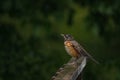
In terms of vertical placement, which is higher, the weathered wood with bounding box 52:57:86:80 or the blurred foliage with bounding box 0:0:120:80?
the weathered wood with bounding box 52:57:86:80

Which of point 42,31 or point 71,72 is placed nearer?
point 71,72

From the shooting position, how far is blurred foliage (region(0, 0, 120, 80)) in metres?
5.93

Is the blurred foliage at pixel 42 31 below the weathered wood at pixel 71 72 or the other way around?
below

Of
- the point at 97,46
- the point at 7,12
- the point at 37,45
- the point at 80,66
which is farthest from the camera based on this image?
the point at 97,46

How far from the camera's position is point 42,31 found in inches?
229

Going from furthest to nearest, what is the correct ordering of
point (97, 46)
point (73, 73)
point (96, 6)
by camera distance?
1. point (97, 46)
2. point (96, 6)
3. point (73, 73)

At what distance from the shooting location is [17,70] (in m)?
6.44

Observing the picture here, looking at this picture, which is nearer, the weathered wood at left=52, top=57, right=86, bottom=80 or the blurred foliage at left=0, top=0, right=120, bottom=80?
the weathered wood at left=52, top=57, right=86, bottom=80

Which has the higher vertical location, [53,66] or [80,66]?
[80,66]

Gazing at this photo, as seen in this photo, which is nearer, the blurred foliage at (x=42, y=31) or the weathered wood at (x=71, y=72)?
the weathered wood at (x=71, y=72)

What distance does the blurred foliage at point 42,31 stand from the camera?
5.93m

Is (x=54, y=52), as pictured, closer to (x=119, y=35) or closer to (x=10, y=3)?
(x=119, y=35)

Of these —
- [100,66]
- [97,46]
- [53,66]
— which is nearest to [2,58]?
[53,66]

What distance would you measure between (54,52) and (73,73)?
15.9 ft
